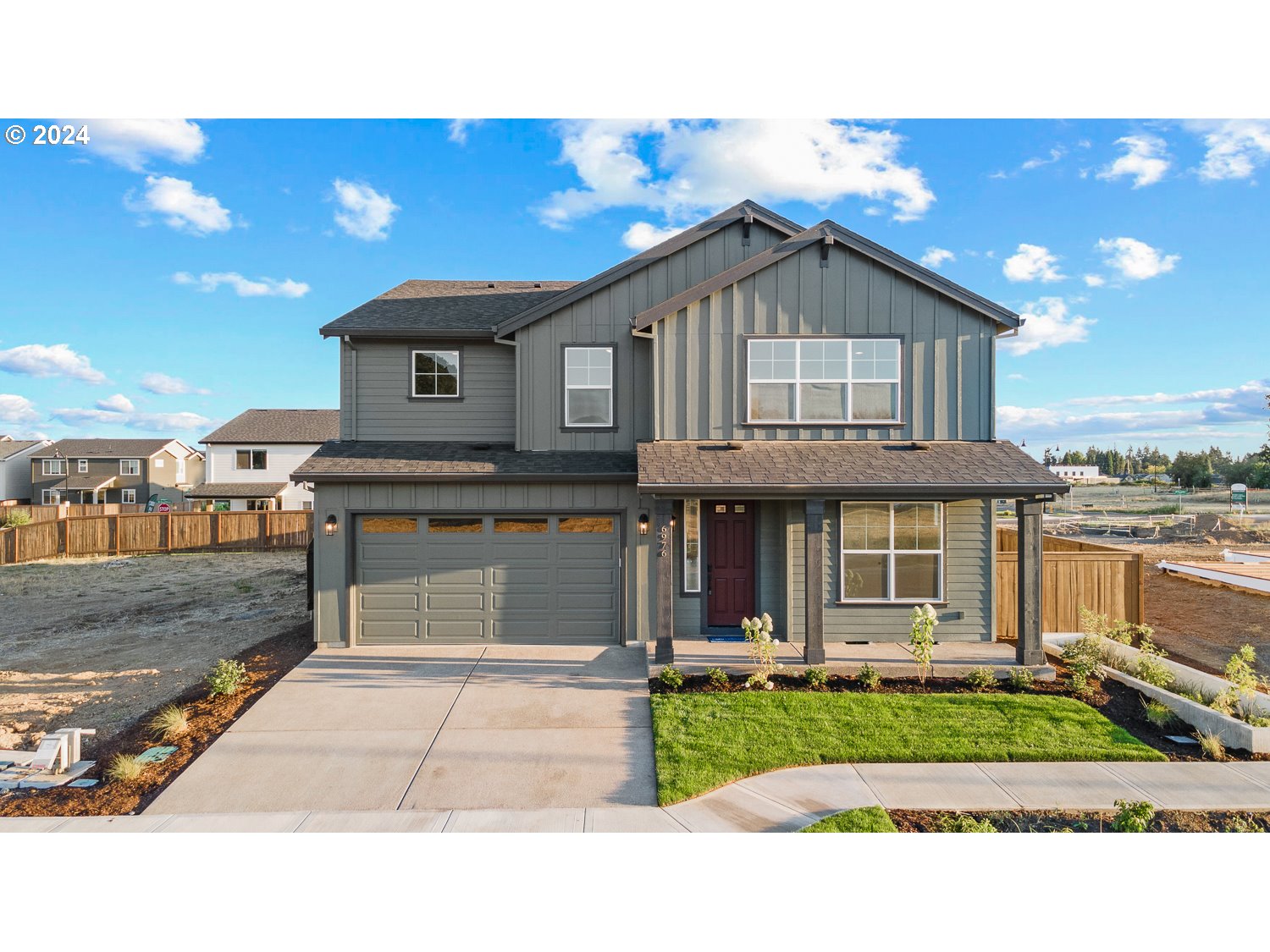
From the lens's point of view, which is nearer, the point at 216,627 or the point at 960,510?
the point at 960,510

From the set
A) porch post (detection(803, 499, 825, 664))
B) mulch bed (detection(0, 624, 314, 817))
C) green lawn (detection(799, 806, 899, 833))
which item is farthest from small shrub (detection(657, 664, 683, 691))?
mulch bed (detection(0, 624, 314, 817))

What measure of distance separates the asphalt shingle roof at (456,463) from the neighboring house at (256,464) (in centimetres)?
2130

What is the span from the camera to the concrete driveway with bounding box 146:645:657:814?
507cm

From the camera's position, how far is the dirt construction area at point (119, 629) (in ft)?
23.4

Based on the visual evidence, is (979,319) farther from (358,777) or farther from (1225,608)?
(358,777)

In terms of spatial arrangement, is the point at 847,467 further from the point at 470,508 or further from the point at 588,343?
the point at 470,508

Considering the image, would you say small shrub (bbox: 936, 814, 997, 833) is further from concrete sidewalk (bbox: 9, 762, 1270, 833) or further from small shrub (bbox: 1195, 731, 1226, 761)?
small shrub (bbox: 1195, 731, 1226, 761)

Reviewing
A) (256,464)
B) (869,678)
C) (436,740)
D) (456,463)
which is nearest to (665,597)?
(869,678)

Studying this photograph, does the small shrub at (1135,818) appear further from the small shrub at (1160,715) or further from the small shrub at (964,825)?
the small shrub at (1160,715)

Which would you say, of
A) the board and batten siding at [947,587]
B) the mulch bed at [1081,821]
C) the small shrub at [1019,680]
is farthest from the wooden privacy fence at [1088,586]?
the mulch bed at [1081,821]

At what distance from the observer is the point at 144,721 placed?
6.54 metres

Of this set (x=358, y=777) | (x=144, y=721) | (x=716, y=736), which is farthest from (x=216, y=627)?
(x=716, y=736)

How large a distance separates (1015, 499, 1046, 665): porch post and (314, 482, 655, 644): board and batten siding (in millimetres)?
5110

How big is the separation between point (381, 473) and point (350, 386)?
233 centimetres
